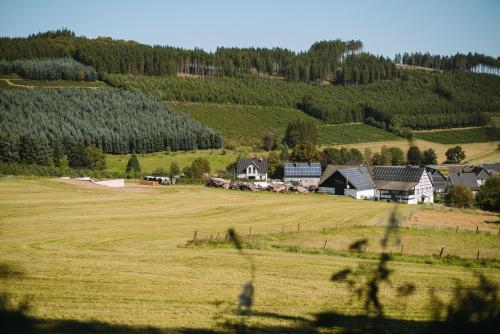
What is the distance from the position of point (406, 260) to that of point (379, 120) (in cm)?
12624

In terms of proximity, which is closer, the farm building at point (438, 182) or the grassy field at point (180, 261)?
the grassy field at point (180, 261)

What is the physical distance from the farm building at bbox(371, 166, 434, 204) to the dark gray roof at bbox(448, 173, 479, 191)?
32.4 ft

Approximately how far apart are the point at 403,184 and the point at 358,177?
6.64 metres

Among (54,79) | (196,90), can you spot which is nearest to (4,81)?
(54,79)

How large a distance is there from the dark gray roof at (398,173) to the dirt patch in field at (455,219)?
17682mm

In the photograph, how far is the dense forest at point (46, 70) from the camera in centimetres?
16600

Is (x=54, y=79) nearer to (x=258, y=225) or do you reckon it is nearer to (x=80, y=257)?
(x=258, y=225)

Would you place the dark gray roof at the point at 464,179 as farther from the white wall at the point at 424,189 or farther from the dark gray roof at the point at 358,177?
the dark gray roof at the point at 358,177

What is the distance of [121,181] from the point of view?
230 ft

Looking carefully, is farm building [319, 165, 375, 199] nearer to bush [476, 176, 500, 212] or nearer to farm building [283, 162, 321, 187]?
farm building [283, 162, 321, 187]

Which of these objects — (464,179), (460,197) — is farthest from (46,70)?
(460,197)

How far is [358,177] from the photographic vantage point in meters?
77.4

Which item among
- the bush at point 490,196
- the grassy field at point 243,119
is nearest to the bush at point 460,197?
the bush at point 490,196

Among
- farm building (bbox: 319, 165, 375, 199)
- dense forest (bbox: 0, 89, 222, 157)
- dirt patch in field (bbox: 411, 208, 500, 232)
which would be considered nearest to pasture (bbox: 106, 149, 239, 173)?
dense forest (bbox: 0, 89, 222, 157)
